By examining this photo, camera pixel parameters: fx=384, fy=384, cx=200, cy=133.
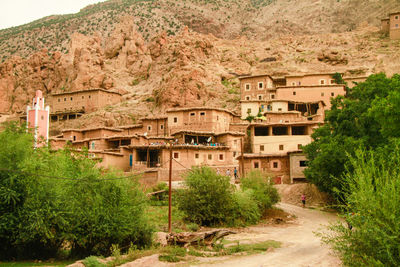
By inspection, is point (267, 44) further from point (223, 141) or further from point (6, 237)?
point (6, 237)

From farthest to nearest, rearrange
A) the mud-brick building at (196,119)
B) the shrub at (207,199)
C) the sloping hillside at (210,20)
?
the sloping hillside at (210,20) → the mud-brick building at (196,119) → the shrub at (207,199)

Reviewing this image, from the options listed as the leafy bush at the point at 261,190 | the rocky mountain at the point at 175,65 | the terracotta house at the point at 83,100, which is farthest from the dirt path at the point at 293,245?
the terracotta house at the point at 83,100

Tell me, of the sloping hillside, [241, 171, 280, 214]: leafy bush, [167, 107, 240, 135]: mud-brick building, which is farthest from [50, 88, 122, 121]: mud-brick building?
the sloping hillside

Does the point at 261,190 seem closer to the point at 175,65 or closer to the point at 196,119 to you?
the point at 196,119

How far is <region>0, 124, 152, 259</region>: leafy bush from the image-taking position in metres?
17.7

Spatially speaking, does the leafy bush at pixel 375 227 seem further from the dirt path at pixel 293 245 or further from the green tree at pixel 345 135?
the green tree at pixel 345 135

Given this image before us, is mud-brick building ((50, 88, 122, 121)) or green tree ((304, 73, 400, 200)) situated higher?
mud-brick building ((50, 88, 122, 121))

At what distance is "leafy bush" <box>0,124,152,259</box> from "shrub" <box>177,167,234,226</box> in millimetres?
6590

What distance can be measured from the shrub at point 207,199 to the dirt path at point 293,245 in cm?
233

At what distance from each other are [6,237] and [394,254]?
16120mm

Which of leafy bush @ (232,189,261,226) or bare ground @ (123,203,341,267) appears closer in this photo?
bare ground @ (123,203,341,267)

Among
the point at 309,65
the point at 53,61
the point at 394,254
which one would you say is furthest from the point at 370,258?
the point at 53,61

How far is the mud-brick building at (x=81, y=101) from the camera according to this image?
62.0 meters

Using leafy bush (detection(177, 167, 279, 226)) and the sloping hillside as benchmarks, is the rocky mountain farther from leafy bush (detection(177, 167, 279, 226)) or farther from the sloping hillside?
leafy bush (detection(177, 167, 279, 226))
